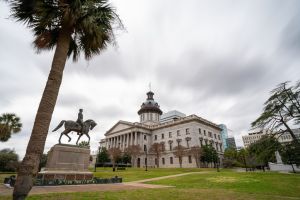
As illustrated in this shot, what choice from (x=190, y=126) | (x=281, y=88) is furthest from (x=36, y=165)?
(x=190, y=126)

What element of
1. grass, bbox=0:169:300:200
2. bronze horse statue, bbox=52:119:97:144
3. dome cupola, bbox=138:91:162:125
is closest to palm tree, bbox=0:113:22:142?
bronze horse statue, bbox=52:119:97:144

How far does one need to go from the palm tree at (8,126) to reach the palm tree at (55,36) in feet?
96.9

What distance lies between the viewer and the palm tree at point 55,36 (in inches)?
197

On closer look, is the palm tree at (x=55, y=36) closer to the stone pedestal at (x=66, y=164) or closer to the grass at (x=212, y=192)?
the grass at (x=212, y=192)

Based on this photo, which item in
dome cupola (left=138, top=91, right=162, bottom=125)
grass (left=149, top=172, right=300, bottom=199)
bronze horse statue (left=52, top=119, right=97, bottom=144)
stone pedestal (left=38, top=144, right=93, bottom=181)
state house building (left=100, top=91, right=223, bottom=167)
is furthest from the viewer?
dome cupola (left=138, top=91, right=162, bottom=125)

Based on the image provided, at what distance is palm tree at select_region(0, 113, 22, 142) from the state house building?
45170mm

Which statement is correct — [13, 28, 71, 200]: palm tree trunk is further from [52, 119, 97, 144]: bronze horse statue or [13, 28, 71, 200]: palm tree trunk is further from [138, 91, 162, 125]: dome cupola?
[138, 91, 162, 125]: dome cupola

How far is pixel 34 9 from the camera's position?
6.65 m

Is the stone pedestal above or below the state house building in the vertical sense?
below

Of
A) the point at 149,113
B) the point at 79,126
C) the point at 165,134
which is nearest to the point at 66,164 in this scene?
the point at 79,126

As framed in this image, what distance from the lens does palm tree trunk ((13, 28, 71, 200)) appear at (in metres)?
4.57

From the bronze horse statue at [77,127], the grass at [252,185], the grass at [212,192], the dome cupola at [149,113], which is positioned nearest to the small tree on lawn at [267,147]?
the grass at [252,185]

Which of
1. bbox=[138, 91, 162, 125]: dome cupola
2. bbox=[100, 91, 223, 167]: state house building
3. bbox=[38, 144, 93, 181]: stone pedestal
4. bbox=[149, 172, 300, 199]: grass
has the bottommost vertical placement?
bbox=[149, 172, 300, 199]: grass

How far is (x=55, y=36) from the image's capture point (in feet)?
26.3
